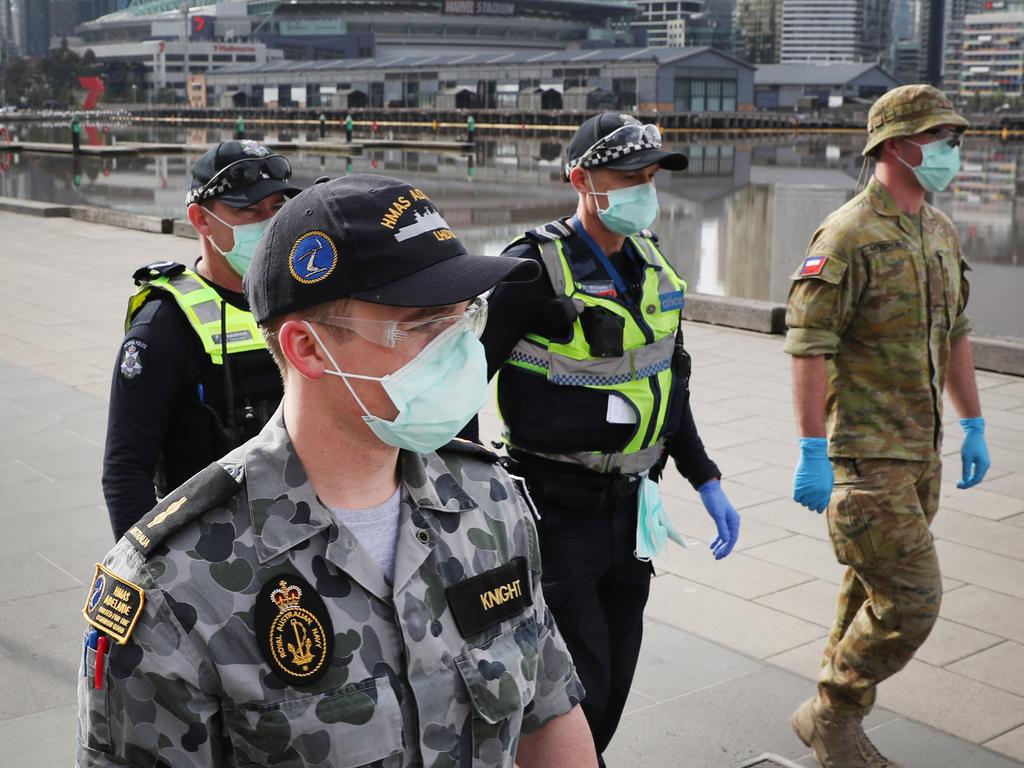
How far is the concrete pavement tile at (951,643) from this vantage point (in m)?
5.08

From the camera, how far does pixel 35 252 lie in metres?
18.0

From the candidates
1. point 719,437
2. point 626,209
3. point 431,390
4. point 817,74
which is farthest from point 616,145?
point 817,74

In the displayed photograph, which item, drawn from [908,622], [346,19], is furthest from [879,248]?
[346,19]

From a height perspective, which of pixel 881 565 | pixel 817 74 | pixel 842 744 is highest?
pixel 817 74

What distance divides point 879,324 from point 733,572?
2.15 metres

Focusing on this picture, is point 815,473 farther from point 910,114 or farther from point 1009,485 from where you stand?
point 1009,485

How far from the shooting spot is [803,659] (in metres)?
A: 5.04

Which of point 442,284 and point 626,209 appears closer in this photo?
point 442,284

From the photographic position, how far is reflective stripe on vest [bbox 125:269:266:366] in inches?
128

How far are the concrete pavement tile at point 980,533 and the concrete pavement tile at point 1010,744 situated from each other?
198 cm

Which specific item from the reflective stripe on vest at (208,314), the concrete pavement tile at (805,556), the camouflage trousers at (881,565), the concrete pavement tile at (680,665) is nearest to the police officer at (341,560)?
the reflective stripe on vest at (208,314)

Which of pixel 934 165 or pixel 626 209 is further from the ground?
pixel 934 165

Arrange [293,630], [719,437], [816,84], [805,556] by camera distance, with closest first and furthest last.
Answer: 1. [293,630]
2. [805,556]
3. [719,437]
4. [816,84]

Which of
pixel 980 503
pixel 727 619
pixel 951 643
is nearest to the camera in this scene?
pixel 951 643
